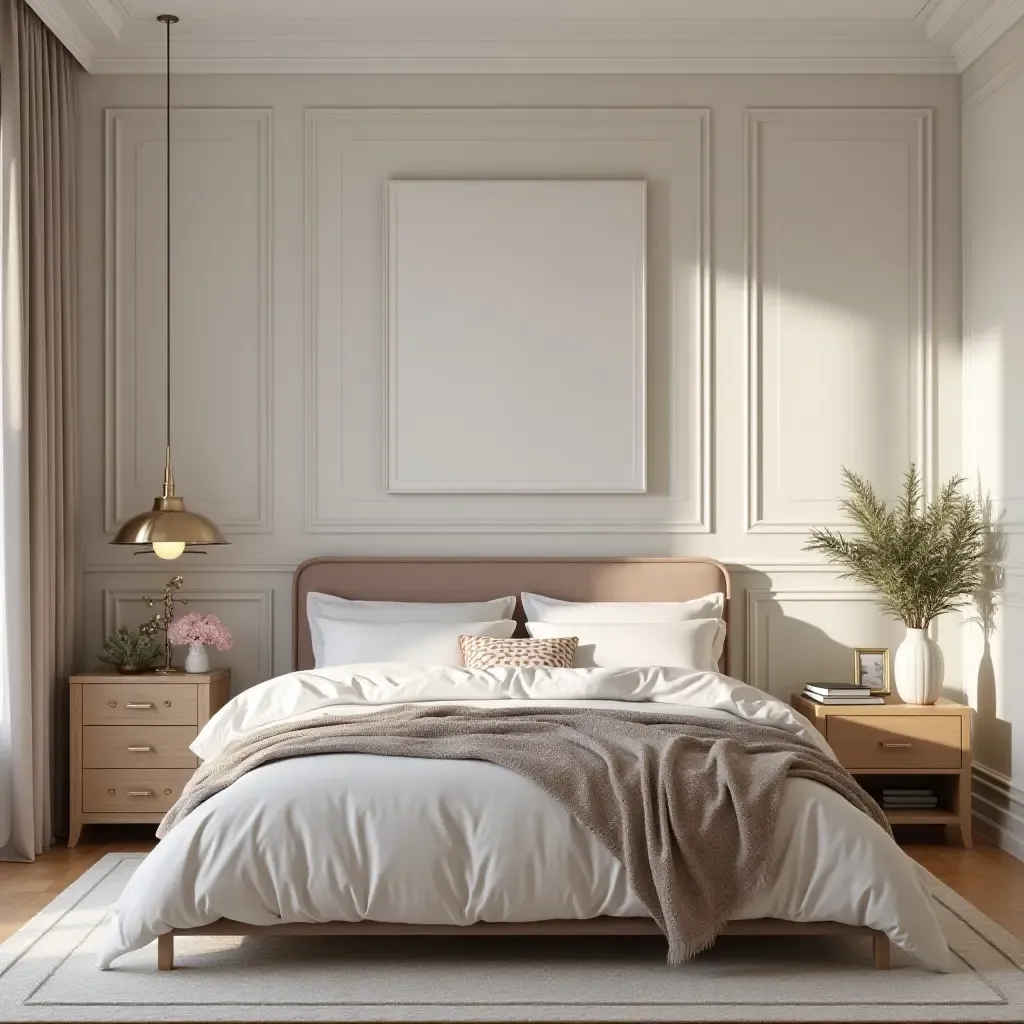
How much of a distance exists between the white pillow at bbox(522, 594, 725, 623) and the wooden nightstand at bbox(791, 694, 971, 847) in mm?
606

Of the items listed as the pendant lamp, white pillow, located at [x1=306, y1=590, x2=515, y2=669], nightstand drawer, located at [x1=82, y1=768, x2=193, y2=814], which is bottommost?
nightstand drawer, located at [x1=82, y1=768, x2=193, y2=814]

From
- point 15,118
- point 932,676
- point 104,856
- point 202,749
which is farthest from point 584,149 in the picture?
point 104,856

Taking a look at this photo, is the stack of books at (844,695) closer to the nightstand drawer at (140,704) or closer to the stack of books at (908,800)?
the stack of books at (908,800)

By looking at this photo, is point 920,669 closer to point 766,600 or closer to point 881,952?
point 766,600

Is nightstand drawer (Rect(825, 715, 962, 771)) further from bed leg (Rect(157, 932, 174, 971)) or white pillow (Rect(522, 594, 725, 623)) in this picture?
bed leg (Rect(157, 932, 174, 971))

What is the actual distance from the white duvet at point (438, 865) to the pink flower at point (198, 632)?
1690 mm

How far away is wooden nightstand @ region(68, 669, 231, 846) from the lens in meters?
4.59

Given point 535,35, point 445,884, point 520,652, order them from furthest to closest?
point 535,35 < point 520,652 < point 445,884

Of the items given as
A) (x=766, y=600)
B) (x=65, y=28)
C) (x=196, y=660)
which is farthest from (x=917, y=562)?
(x=65, y=28)

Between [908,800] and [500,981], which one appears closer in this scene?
[500,981]

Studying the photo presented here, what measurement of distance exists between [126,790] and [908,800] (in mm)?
2991

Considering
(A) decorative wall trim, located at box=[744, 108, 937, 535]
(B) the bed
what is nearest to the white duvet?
(B) the bed

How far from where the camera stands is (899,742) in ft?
15.0

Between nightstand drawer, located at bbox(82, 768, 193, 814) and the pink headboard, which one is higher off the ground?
the pink headboard
